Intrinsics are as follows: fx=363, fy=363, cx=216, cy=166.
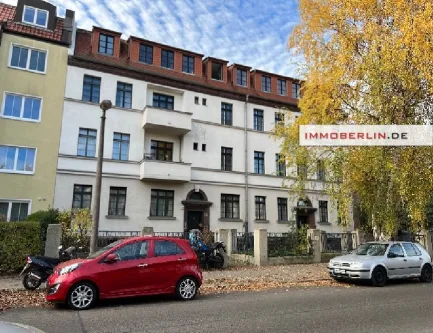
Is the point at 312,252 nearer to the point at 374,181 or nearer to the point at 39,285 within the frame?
the point at 374,181

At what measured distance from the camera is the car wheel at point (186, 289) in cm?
955

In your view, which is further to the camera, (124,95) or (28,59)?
(124,95)

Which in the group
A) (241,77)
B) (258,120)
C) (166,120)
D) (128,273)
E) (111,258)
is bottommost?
(128,273)

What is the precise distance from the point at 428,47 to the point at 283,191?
17671 millimetres

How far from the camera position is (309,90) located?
55.4 ft

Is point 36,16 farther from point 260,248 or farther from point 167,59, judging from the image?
point 260,248

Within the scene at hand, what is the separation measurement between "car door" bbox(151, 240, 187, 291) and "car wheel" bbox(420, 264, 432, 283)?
967 centimetres

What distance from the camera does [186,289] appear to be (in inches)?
379

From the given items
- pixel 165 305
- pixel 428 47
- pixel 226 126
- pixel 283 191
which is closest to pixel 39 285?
pixel 165 305

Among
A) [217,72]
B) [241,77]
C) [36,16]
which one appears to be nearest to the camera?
[36,16]

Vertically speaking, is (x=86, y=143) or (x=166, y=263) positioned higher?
(x=86, y=143)

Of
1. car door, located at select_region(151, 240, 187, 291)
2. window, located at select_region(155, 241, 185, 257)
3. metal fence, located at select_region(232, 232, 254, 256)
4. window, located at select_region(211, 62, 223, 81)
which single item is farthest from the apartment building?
car door, located at select_region(151, 240, 187, 291)

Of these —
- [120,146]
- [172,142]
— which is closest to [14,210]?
[120,146]

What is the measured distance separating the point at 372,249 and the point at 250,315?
295 inches
